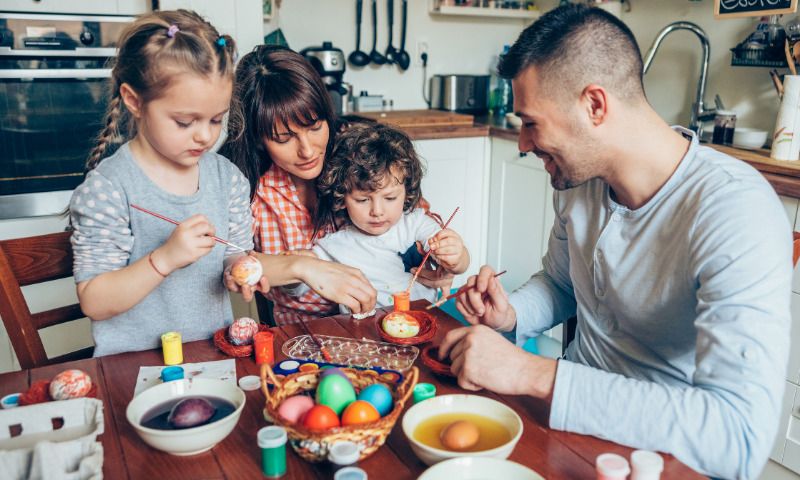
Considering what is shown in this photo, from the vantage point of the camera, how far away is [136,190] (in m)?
1.47

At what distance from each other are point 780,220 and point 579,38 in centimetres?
48

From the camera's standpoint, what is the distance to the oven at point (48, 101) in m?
2.43

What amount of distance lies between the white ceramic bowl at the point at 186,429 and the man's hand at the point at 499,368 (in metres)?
0.38

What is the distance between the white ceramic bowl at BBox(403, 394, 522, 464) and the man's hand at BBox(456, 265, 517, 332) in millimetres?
386

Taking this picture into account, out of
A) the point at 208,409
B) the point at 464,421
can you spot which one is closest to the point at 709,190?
the point at 464,421

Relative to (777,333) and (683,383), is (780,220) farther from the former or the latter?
(683,383)

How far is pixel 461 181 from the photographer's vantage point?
3443 mm

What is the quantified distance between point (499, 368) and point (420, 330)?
0.34 m

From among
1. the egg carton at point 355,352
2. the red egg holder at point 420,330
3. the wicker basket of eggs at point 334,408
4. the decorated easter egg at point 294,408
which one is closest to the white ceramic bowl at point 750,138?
the red egg holder at point 420,330

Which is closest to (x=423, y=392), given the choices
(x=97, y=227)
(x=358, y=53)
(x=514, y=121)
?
(x=97, y=227)

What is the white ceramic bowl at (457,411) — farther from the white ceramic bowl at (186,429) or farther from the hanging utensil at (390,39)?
the hanging utensil at (390,39)

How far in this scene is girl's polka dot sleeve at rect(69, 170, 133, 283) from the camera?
139 cm

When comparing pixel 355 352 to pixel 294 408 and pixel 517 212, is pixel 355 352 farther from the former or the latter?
pixel 517 212

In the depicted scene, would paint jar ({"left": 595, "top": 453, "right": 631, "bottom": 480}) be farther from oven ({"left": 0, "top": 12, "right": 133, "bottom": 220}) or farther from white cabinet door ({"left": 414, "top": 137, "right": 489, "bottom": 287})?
white cabinet door ({"left": 414, "top": 137, "right": 489, "bottom": 287})
